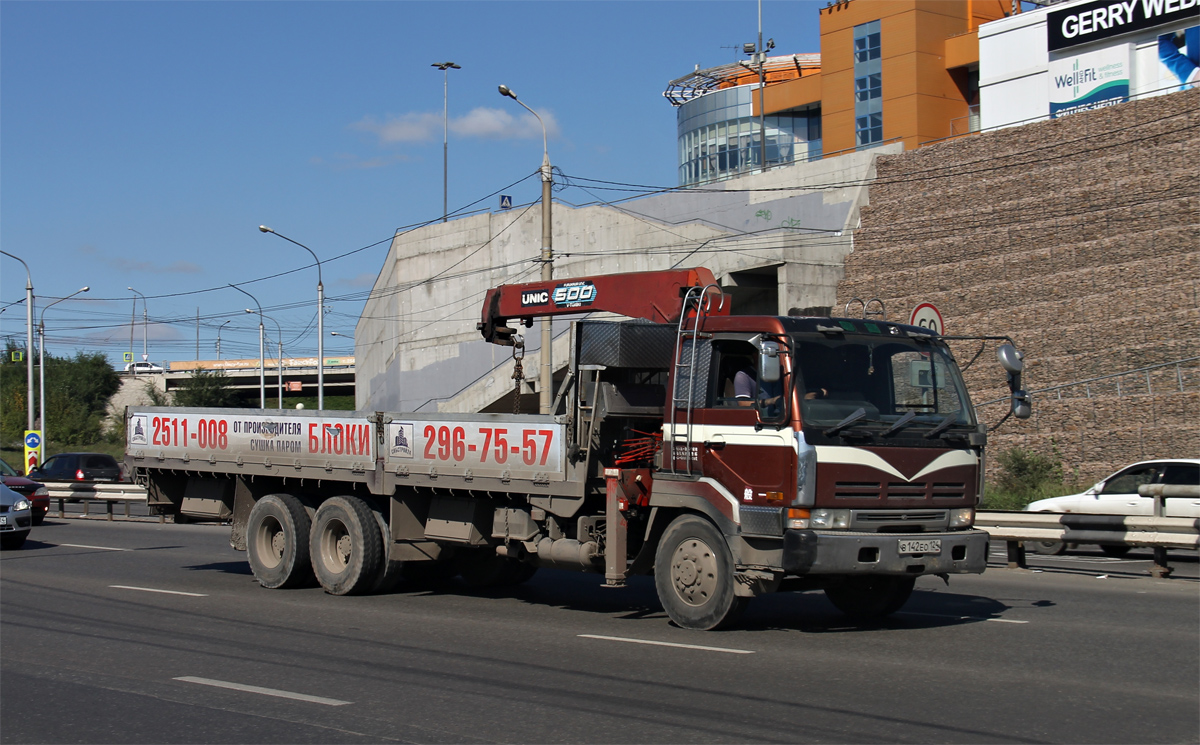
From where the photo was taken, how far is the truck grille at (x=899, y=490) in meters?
9.25

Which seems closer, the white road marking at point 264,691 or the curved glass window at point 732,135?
the white road marking at point 264,691

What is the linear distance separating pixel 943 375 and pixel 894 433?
0.98m

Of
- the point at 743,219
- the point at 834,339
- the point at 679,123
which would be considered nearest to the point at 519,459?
the point at 834,339

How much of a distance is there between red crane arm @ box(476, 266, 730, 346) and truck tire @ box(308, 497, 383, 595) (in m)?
2.49

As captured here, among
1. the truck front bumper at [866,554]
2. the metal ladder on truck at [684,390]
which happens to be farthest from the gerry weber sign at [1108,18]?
the truck front bumper at [866,554]

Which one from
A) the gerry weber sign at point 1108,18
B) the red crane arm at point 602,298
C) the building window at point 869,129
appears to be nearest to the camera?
the red crane arm at point 602,298

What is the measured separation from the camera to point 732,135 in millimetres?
74000

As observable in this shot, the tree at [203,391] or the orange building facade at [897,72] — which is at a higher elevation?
the orange building facade at [897,72]

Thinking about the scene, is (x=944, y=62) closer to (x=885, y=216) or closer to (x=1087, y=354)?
(x=885, y=216)

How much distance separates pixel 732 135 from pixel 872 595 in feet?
216

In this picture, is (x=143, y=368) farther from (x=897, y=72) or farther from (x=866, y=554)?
(x=866, y=554)

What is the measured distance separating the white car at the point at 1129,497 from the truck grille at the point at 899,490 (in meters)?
8.55

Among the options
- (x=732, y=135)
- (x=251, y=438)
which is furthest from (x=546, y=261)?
(x=732, y=135)

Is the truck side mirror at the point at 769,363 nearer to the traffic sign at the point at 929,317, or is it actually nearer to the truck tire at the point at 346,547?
the truck tire at the point at 346,547
